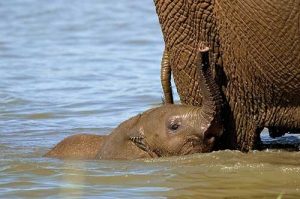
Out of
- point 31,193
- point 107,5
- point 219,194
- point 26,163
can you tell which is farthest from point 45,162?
point 107,5

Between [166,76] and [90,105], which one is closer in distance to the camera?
[166,76]

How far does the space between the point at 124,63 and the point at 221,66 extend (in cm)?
639

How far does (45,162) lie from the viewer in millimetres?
9602

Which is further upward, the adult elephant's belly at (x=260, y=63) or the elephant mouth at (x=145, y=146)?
the adult elephant's belly at (x=260, y=63)

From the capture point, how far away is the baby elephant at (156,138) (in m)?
9.49

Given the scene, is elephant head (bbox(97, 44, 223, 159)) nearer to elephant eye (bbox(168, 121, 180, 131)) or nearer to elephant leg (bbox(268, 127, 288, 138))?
elephant eye (bbox(168, 121, 180, 131))

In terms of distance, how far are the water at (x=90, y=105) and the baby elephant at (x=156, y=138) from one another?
0.17 metres

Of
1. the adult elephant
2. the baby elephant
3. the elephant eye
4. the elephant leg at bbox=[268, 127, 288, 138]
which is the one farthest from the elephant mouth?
the elephant leg at bbox=[268, 127, 288, 138]

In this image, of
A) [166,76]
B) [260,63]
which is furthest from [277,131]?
[166,76]

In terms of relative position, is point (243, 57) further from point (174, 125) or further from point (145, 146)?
point (145, 146)

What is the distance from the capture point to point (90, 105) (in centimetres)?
1305

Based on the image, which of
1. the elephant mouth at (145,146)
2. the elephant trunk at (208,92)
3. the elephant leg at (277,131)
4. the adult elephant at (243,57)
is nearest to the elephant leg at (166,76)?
the adult elephant at (243,57)

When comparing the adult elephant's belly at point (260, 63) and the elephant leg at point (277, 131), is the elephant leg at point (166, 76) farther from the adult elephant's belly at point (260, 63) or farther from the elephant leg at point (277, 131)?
the elephant leg at point (277, 131)

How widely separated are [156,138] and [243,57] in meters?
0.99
